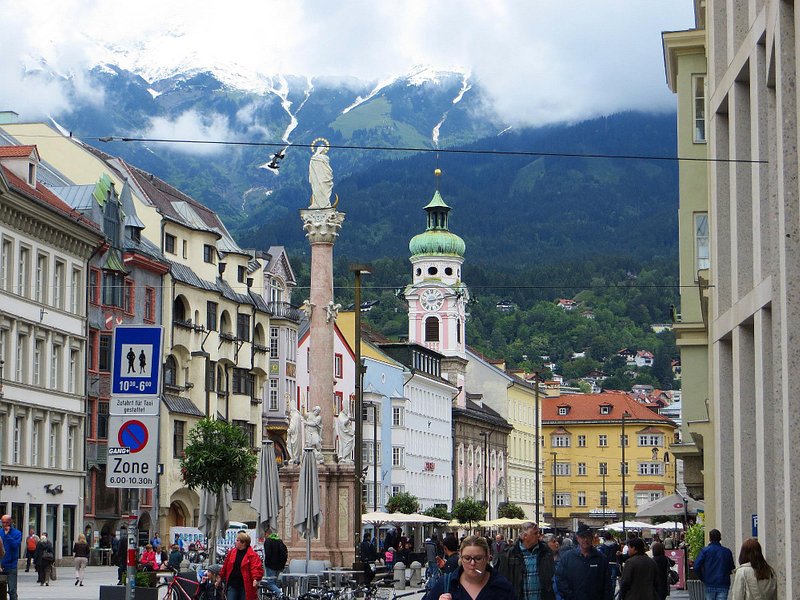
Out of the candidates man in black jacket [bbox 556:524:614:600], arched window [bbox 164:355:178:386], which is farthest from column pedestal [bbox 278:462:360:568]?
arched window [bbox 164:355:178:386]

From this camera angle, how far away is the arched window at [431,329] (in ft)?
464

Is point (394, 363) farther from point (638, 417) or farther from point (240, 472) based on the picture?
point (638, 417)

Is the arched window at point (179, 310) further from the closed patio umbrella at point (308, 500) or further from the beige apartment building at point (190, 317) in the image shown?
the closed patio umbrella at point (308, 500)

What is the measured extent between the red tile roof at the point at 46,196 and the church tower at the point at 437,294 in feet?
263

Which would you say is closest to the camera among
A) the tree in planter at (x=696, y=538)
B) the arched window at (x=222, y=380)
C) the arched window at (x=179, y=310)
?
the tree in planter at (x=696, y=538)

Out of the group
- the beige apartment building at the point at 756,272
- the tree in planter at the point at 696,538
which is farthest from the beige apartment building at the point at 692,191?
the beige apartment building at the point at 756,272

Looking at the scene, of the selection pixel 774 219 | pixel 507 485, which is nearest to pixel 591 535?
pixel 774 219

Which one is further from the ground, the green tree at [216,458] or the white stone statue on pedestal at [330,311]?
the white stone statue on pedestal at [330,311]

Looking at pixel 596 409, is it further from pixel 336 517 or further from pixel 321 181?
pixel 336 517

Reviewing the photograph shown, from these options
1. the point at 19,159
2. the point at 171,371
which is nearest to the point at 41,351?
the point at 19,159

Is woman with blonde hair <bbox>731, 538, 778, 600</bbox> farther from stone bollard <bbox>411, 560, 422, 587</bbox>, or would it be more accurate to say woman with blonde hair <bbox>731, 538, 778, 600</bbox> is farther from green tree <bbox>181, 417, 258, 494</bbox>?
green tree <bbox>181, 417, 258, 494</bbox>

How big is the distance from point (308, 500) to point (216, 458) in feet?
58.0

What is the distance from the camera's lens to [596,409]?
164 metres

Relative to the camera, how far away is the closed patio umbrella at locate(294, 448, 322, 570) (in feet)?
124
